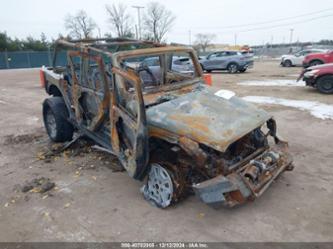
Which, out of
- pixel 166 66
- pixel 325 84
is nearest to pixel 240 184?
pixel 166 66

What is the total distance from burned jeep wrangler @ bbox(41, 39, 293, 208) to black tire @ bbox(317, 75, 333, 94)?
7402mm

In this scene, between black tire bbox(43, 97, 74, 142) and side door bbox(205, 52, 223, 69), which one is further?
side door bbox(205, 52, 223, 69)

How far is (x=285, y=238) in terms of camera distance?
3.09m

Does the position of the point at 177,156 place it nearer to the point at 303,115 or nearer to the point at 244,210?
the point at 244,210

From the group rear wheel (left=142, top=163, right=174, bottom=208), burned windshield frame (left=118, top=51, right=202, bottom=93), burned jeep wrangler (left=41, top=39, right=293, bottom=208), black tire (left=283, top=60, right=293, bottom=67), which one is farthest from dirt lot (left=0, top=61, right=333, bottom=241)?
black tire (left=283, top=60, right=293, bottom=67)

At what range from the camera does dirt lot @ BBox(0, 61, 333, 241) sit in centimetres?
323

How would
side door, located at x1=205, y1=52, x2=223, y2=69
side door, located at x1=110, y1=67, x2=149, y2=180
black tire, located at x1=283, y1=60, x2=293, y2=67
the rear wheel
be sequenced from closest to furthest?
side door, located at x1=110, y1=67, x2=149, y2=180
the rear wheel
side door, located at x1=205, y1=52, x2=223, y2=69
black tire, located at x1=283, y1=60, x2=293, y2=67

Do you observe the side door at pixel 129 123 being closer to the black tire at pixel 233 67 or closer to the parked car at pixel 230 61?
the parked car at pixel 230 61

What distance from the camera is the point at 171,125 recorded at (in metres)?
3.45

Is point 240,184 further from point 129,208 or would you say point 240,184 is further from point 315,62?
point 315,62

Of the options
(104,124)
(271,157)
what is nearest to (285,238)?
(271,157)

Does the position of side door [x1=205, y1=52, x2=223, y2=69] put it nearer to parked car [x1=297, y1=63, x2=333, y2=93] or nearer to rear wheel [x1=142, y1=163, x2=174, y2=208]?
parked car [x1=297, y1=63, x2=333, y2=93]

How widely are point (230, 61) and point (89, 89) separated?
16996mm

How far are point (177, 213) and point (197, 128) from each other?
1032mm
